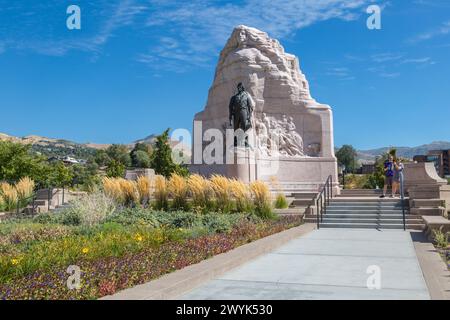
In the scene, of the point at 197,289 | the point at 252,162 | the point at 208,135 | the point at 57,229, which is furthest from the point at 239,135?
the point at 197,289

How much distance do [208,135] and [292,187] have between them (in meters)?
5.25

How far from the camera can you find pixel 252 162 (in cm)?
2039

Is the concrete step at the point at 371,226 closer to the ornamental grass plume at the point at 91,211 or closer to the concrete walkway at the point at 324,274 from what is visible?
the concrete walkway at the point at 324,274

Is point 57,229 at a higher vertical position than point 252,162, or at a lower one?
lower

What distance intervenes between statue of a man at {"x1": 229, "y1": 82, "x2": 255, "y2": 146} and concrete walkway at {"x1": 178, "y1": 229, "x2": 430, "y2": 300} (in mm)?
11491

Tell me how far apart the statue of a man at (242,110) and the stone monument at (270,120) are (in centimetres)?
5

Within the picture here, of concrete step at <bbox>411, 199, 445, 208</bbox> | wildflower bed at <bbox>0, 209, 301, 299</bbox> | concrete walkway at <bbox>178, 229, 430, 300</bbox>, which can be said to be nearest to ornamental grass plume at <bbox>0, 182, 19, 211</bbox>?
wildflower bed at <bbox>0, 209, 301, 299</bbox>

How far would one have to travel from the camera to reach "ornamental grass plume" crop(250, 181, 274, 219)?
1367 cm

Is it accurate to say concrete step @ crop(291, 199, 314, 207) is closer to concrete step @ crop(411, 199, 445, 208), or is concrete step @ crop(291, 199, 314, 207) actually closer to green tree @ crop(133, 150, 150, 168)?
concrete step @ crop(411, 199, 445, 208)

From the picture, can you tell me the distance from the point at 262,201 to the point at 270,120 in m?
9.69

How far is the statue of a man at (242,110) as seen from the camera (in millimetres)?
20875

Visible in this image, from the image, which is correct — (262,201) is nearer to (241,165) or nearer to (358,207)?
(358,207)
